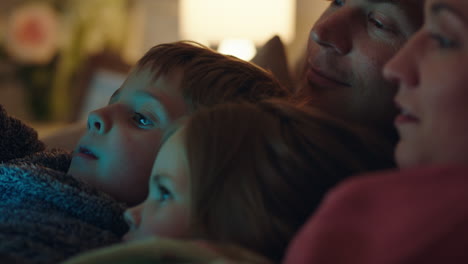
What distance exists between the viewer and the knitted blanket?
0.58 meters

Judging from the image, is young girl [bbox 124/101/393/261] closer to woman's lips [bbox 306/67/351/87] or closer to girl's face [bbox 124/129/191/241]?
girl's face [bbox 124/129/191/241]

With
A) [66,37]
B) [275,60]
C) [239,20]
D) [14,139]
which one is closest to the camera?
[14,139]

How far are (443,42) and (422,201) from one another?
17 centimetres

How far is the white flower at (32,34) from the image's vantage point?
276 cm

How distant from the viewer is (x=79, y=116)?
86.9 inches

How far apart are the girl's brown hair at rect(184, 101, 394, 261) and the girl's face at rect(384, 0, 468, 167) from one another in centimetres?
6

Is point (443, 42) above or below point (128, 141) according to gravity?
above

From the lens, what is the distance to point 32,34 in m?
2.81

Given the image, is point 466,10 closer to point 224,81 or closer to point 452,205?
point 452,205

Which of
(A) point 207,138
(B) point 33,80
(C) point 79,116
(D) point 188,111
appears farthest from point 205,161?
(B) point 33,80

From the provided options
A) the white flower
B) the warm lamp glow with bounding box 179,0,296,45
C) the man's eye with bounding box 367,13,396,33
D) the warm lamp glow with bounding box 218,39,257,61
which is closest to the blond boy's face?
the man's eye with bounding box 367,13,396,33

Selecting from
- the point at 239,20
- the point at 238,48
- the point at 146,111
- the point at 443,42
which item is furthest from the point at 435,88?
the point at 239,20

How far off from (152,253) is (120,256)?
27mm

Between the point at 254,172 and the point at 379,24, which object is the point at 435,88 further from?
the point at 379,24
